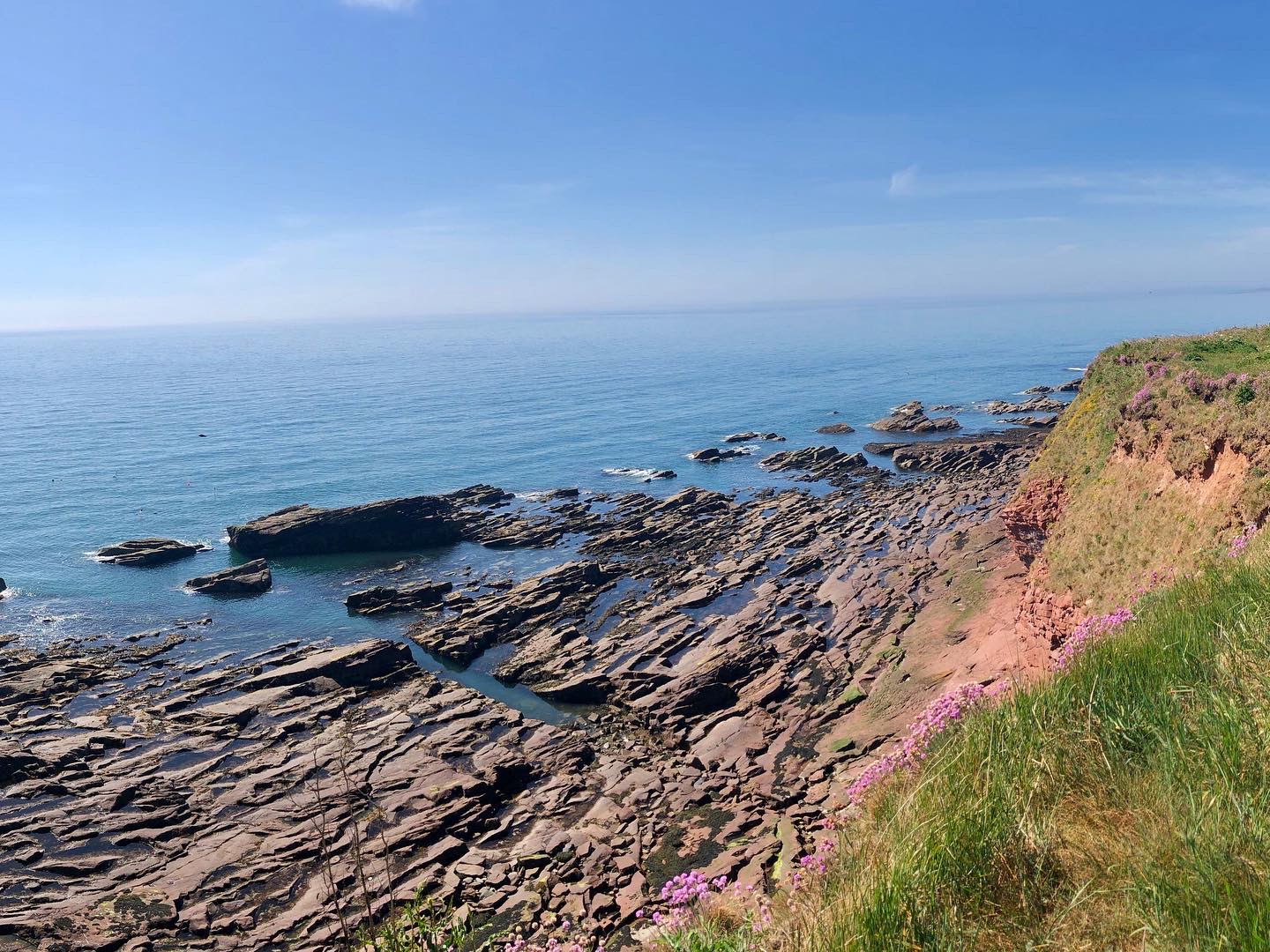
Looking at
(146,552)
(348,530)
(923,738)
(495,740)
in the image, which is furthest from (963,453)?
(146,552)

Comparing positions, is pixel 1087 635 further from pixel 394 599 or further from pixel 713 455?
pixel 713 455

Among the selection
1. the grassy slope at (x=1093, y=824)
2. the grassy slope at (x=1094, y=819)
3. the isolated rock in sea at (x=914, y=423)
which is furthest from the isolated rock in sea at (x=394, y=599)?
the isolated rock in sea at (x=914, y=423)

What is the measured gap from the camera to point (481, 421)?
98438 millimetres

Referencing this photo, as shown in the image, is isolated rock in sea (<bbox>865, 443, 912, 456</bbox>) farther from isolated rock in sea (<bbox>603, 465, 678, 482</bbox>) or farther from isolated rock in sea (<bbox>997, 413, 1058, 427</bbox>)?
isolated rock in sea (<bbox>603, 465, 678, 482</bbox>)

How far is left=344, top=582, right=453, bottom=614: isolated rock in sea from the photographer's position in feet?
137

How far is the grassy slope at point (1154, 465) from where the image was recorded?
2075 cm

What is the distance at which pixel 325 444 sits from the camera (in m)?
84.0

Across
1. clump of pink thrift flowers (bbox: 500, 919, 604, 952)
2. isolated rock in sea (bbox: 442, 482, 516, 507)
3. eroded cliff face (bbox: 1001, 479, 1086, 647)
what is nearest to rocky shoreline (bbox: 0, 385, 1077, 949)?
clump of pink thrift flowers (bbox: 500, 919, 604, 952)

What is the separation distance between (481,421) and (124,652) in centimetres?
6446

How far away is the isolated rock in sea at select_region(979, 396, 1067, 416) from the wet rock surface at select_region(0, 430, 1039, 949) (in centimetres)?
5329

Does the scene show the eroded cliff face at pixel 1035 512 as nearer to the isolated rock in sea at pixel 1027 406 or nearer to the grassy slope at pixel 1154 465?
the grassy slope at pixel 1154 465

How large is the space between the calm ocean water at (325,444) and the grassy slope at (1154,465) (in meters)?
22.5

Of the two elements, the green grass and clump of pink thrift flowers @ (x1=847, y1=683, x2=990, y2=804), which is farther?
clump of pink thrift flowers @ (x1=847, y1=683, x2=990, y2=804)

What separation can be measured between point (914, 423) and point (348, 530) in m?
62.1
